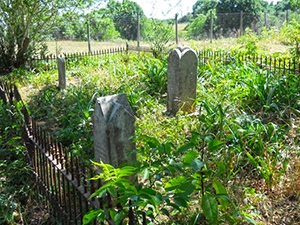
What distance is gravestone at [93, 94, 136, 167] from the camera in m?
2.80

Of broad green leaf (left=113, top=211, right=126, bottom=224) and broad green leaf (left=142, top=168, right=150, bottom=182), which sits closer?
broad green leaf (left=113, top=211, right=126, bottom=224)

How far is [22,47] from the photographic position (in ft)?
36.7

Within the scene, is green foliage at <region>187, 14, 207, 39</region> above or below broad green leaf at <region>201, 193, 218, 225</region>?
above

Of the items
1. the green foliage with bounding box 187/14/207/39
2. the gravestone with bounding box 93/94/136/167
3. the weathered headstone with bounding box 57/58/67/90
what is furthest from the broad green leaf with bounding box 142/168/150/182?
the green foliage with bounding box 187/14/207/39

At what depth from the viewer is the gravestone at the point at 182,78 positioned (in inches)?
220

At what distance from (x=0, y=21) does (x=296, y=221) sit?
34.6 ft

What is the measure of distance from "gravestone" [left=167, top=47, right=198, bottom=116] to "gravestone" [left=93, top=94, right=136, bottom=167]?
106 inches

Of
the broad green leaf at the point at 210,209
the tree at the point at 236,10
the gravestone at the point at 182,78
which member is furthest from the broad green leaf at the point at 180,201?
the tree at the point at 236,10

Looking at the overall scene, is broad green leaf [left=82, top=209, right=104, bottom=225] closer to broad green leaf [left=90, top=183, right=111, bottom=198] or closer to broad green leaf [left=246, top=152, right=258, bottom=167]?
broad green leaf [left=90, top=183, right=111, bottom=198]

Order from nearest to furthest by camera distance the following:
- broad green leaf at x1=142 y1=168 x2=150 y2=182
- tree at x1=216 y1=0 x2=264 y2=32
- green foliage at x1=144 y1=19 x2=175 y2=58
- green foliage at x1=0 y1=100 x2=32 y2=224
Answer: broad green leaf at x1=142 y1=168 x2=150 y2=182 < green foliage at x1=0 y1=100 x2=32 y2=224 < green foliage at x1=144 y1=19 x2=175 y2=58 < tree at x1=216 y1=0 x2=264 y2=32

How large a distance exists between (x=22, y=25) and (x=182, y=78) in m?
7.27

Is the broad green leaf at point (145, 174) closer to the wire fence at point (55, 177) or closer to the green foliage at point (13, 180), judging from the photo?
the wire fence at point (55, 177)

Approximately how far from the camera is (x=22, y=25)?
10828 millimetres

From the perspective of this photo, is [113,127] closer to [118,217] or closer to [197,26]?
[118,217]
